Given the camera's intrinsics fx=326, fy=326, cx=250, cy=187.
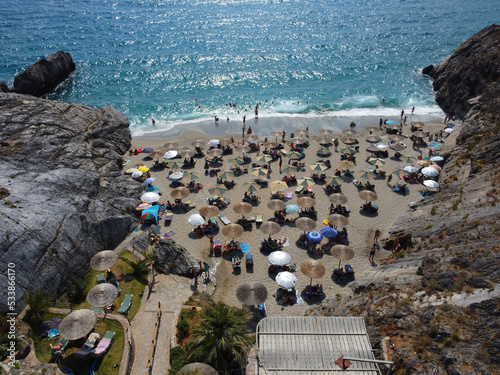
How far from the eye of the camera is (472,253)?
16.6 meters

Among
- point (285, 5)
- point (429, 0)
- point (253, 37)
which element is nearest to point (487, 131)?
point (253, 37)

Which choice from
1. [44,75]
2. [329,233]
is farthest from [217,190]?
[44,75]

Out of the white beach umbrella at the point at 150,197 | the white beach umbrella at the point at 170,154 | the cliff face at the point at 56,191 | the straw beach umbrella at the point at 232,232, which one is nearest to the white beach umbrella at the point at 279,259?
the straw beach umbrella at the point at 232,232

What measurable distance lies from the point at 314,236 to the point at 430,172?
15667 millimetres

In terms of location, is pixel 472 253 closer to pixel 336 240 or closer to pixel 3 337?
pixel 336 240

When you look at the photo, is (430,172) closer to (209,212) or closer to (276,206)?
(276,206)

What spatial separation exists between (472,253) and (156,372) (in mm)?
16802

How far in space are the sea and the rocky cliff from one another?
26278 millimetres

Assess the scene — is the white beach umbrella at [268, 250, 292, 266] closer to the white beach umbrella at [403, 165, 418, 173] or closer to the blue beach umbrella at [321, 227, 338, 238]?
the blue beach umbrella at [321, 227, 338, 238]

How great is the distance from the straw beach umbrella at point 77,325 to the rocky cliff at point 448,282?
1272 centimetres

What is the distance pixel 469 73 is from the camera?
49156 mm

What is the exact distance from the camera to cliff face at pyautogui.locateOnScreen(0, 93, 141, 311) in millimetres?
19906

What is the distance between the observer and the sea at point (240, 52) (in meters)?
56.8

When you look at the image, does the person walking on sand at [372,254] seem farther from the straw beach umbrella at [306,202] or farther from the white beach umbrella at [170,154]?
the white beach umbrella at [170,154]
